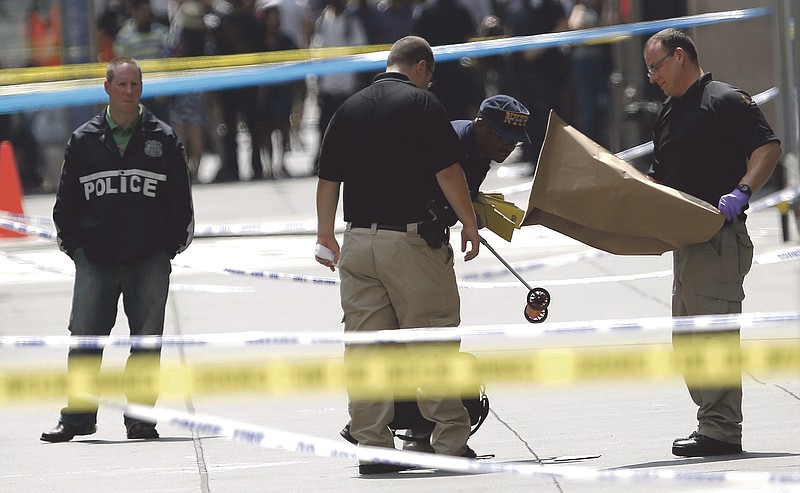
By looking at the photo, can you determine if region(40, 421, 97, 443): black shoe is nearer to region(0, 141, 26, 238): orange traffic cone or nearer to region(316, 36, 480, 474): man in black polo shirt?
region(316, 36, 480, 474): man in black polo shirt

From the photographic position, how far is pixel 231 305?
411 inches

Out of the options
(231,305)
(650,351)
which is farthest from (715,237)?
(231,305)

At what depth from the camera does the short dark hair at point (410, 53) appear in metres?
6.39

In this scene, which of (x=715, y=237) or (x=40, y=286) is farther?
(x=40, y=286)

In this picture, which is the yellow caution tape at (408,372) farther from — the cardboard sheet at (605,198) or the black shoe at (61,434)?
the cardboard sheet at (605,198)

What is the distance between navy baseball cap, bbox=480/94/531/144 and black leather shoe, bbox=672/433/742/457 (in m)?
1.46

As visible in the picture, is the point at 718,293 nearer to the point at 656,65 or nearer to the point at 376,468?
the point at 656,65

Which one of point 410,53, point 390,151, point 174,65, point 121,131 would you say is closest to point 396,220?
point 390,151

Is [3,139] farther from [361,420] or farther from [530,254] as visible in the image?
[361,420]

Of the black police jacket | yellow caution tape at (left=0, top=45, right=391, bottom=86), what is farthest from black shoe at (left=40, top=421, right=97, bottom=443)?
yellow caution tape at (left=0, top=45, right=391, bottom=86)

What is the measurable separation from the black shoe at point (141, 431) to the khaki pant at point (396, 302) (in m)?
1.26

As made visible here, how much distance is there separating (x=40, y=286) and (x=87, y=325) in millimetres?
4530

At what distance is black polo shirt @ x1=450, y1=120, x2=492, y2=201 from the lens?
6.48 metres

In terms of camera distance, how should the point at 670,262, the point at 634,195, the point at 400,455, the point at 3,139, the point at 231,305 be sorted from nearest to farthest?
the point at 400,455, the point at 634,195, the point at 231,305, the point at 670,262, the point at 3,139
